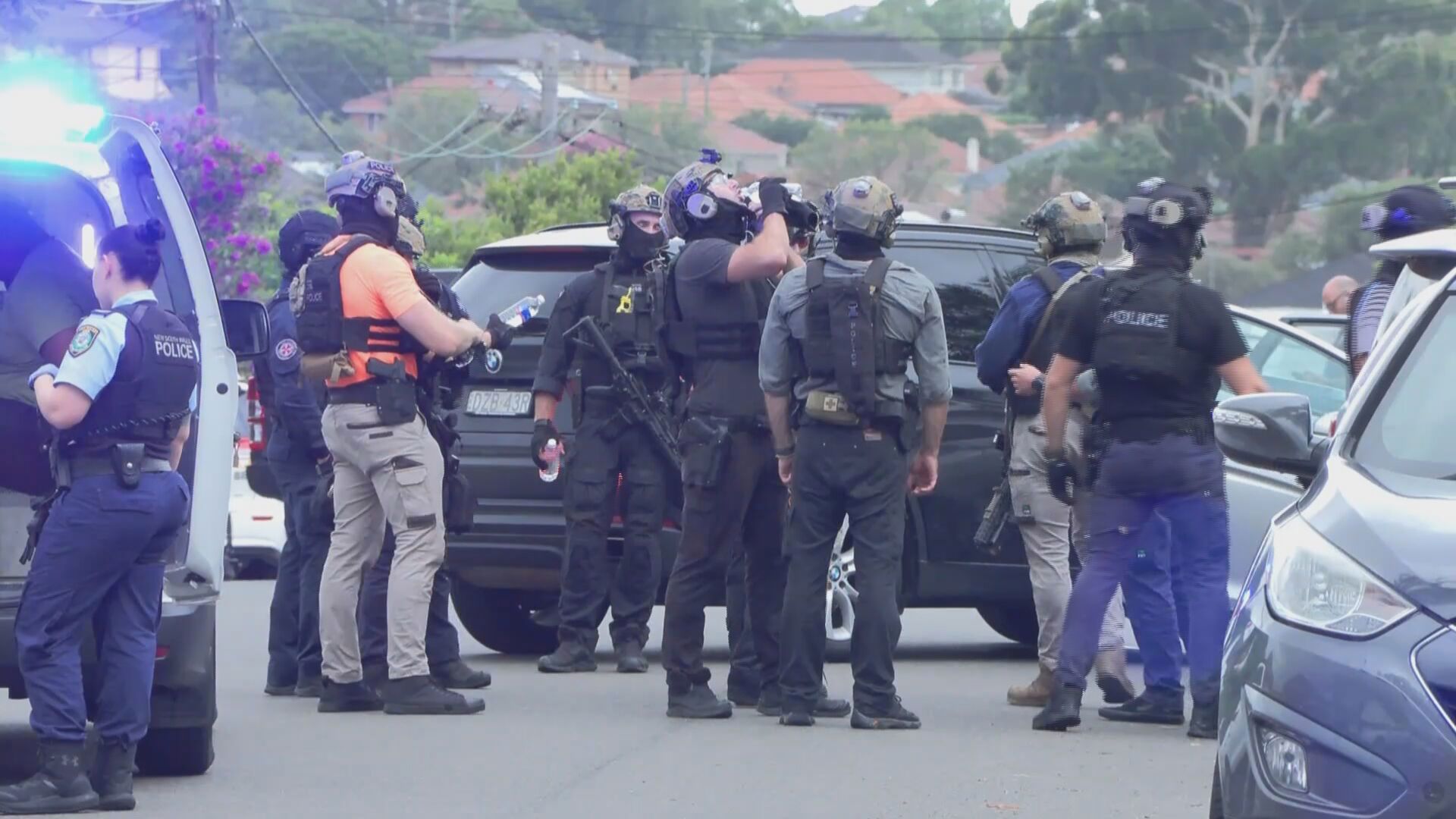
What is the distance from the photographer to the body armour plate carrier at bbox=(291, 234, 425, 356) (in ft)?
26.9

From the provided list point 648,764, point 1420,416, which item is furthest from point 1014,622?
point 1420,416

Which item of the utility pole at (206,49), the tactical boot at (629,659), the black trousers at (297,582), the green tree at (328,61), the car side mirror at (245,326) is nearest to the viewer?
the car side mirror at (245,326)

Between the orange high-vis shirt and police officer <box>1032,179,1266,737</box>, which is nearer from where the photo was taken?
police officer <box>1032,179,1266,737</box>

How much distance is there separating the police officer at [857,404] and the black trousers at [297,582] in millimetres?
2089

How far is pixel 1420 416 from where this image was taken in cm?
501

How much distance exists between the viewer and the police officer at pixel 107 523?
6.33 m

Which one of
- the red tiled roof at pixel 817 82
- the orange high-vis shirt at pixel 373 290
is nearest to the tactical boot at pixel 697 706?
the orange high-vis shirt at pixel 373 290

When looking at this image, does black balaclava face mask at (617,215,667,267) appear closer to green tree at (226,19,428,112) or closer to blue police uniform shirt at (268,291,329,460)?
blue police uniform shirt at (268,291,329,460)

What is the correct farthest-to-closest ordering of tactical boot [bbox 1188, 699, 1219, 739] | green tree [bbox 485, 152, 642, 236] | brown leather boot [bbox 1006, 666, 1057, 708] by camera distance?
1. green tree [bbox 485, 152, 642, 236]
2. brown leather boot [bbox 1006, 666, 1057, 708]
3. tactical boot [bbox 1188, 699, 1219, 739]

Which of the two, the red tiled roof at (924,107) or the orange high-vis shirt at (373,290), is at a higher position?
the orange high-vis shirt at (373,290)

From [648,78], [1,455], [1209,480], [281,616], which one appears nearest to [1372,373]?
[1209,480]

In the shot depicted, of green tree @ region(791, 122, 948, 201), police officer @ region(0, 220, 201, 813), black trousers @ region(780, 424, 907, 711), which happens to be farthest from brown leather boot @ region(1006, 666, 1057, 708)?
green tree @ region(791, 122, 948, 201)

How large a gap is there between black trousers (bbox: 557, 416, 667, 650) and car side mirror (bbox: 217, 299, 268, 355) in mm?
2104

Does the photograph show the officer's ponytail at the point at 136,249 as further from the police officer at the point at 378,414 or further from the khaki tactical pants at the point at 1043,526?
the khaki tactical pants at the point at 1043,526
